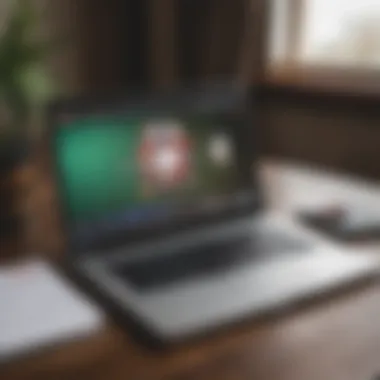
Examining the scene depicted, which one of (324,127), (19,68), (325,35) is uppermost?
(19,68)

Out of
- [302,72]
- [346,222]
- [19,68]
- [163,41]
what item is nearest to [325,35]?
[302,72]

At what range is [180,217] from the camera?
1.28m

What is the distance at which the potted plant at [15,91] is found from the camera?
1324 mm

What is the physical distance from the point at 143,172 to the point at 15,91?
11.2 inches

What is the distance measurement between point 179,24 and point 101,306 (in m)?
1.57

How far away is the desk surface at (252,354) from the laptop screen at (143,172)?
0.24 m

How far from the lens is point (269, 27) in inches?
93.7

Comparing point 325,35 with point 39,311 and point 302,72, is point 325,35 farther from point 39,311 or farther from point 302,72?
point 39,311

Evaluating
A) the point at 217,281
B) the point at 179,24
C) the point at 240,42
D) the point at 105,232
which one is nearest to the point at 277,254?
the point at 217,281

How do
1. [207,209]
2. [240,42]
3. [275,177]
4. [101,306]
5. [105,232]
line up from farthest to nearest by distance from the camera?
[240,42] → [275,177] → [207,209] → [105,232] → [101,306]

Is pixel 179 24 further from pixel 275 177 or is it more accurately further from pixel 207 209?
pixel 207 209

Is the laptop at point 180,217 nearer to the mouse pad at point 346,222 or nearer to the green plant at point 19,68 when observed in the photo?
the mouse pad at point 346,222

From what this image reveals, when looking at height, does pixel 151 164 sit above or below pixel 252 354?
above

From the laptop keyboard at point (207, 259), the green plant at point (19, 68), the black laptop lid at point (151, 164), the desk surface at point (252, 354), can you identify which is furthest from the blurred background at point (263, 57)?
the desk surface at point (252, 354)
